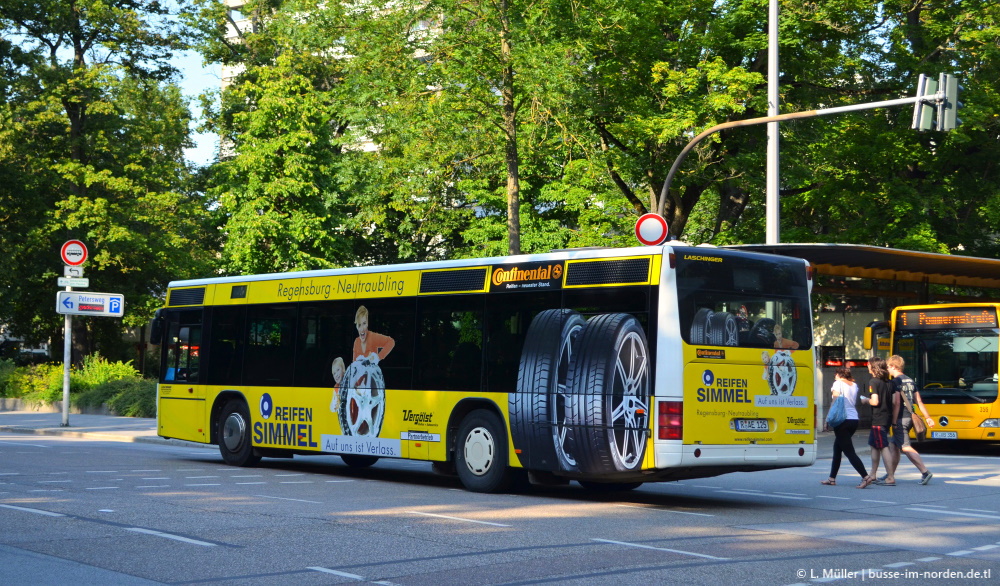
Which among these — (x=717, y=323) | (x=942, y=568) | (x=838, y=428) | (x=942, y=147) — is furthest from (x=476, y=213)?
(x=942, y=568)

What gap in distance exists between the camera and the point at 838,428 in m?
16.3

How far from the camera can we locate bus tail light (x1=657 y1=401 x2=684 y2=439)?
12133 mm

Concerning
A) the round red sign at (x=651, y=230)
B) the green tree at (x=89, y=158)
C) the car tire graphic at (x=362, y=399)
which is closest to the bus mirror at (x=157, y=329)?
the car tire graphic at (x=362, y=399)

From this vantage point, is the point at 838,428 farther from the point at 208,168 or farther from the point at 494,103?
the point at 208,168

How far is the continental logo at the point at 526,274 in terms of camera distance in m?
13.5

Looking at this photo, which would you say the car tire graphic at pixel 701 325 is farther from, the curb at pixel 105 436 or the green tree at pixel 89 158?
the green tree at pixel 89 158

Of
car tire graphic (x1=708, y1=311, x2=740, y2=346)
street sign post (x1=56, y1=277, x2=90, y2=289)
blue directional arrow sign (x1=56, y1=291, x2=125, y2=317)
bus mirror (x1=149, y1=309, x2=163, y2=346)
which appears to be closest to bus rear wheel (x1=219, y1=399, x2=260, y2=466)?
bus mirror (x1=149, y1=309, x2=163, y2=346)

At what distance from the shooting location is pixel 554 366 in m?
13.1

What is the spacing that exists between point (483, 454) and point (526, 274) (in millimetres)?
2257

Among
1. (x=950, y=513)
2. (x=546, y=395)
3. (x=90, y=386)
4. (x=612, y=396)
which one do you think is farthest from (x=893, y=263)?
(x=90, y=386)

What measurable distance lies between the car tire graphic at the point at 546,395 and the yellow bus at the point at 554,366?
0.02m

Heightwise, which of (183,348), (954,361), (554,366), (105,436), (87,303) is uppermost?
(87,303)

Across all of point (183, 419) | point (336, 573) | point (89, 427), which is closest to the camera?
point (336, 573)

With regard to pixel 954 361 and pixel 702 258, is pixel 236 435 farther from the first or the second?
pixel 954 361
